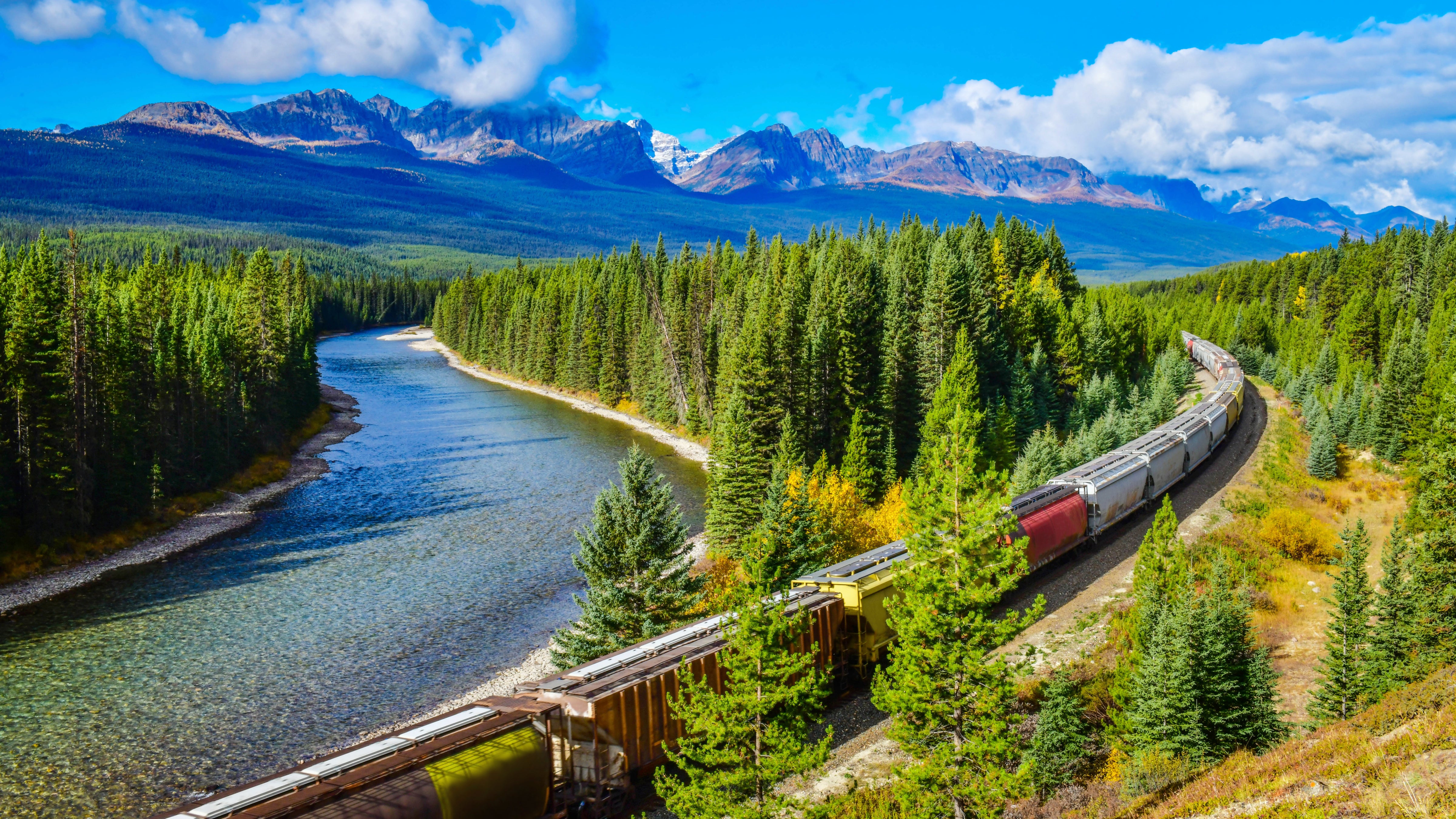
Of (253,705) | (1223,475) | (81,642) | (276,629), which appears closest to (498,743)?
(253,705)

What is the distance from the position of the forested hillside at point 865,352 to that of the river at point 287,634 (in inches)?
449

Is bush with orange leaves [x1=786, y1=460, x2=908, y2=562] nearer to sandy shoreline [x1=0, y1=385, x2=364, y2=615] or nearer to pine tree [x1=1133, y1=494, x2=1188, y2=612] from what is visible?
pine tree [x1=1133, y1=494, x2=1188, y2=612]

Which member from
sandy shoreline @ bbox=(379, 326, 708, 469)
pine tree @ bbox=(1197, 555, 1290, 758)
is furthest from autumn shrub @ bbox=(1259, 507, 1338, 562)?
sandy shoreline @ bbox=(379, 326, 708, 469)

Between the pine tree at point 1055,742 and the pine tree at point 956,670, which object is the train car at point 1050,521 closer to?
the pine tree at point 1055,742

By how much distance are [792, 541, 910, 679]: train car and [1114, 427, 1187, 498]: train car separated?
965 inches

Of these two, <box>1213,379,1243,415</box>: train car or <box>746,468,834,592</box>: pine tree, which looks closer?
<box>746,468,834,592</box>: pine tree

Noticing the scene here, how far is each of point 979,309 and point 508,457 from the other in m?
42.7

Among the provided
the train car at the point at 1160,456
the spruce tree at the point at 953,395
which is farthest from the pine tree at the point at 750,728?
the train car at the point at 1160,456

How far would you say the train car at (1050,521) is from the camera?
3478cm

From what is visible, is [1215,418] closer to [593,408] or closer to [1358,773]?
[1358,773]

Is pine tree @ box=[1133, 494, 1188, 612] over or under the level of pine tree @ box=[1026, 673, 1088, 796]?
over

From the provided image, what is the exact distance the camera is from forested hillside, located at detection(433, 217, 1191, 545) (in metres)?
54.5

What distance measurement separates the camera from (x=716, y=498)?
47.8 m

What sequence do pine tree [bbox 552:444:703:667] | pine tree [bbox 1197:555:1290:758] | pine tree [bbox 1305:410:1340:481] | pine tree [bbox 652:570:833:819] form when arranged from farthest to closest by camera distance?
pine tree [bbox 1305:410:1340:481], pine tree [bbox 552:444:703:667], pine tree [bbox 1197:555:1290:758], pine tree [bbox 652:570:833:819]
